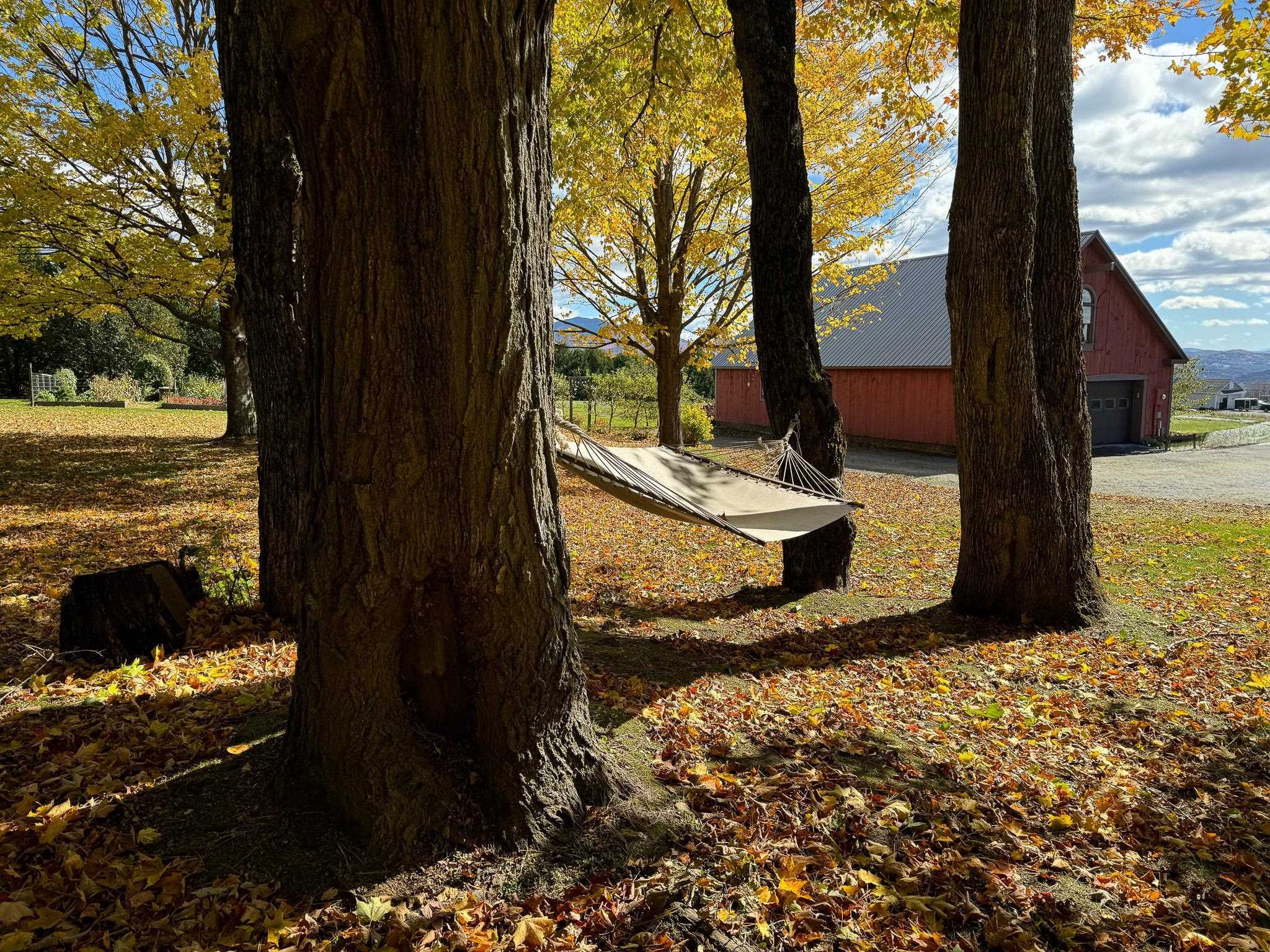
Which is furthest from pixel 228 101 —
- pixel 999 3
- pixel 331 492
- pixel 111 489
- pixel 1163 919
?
pixel 111 489

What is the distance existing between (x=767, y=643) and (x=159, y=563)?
10.5ft

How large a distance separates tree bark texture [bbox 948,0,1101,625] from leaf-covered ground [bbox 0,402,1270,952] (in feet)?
1.55

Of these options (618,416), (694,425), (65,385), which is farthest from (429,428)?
(65,385)

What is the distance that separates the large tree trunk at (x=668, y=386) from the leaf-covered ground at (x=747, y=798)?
832cm

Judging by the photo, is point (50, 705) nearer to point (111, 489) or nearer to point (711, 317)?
point (111, 489)

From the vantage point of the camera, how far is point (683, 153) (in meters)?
11.5

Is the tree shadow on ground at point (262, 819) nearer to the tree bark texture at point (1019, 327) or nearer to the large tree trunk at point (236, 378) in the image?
the tree bark texture at point (1019, 327)

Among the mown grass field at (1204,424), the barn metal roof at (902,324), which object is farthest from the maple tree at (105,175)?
the mown grass field at (1204,424)

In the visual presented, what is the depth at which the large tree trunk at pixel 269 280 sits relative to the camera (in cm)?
332

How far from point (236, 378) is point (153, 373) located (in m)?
14.0

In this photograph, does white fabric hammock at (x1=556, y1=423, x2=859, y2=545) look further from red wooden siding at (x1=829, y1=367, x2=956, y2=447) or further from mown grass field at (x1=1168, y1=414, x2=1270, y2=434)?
mown grass field at (x1=1168, y1=414, x2=1270, y2=434)

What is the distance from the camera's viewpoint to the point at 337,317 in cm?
191

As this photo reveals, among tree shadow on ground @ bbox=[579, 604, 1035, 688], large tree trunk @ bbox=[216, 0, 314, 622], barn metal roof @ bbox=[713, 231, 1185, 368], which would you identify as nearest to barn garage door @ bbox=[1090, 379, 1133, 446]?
barn metal roof @ bbox=[713, 231, 1185, 368]

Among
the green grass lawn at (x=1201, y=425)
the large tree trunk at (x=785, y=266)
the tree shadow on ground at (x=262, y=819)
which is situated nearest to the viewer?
the tree shadow on ground at (x=262, y=819)
